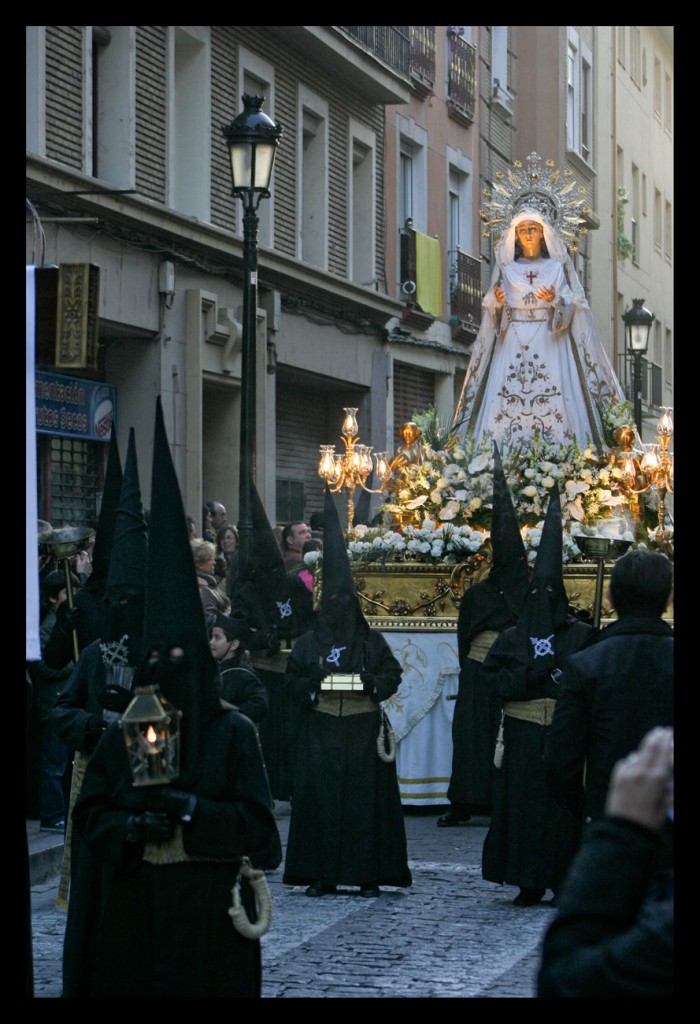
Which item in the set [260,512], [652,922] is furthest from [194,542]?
[652,922]

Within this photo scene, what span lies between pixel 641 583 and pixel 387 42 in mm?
20118

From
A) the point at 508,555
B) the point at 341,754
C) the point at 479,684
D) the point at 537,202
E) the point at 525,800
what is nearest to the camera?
the point at 525,800

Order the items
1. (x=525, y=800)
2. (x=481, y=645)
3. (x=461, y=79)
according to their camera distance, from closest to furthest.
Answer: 1. (x=525, y=800)
2. (x=481, y=645)
3. (x=461, y=79)

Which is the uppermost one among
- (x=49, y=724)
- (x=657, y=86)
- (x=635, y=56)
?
(x=657, y=86)

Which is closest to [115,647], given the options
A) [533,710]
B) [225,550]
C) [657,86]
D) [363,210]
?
[533,710]

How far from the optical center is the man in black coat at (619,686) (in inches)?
249

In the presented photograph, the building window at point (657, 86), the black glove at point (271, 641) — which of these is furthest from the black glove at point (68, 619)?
the building window at point (657, 86)

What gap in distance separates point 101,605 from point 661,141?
3784cm

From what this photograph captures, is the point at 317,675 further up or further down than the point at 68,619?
further down

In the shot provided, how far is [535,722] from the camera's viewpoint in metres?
9.71

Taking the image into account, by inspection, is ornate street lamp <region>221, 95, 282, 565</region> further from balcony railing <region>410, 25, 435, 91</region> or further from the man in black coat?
balcony railing <region>410, 25, 435, 91</region>

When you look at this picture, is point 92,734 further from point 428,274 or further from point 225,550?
point 428,274

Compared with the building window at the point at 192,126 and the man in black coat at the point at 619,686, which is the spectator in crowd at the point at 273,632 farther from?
the building window at the point at 192,126

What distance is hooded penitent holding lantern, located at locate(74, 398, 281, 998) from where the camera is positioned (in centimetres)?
509
